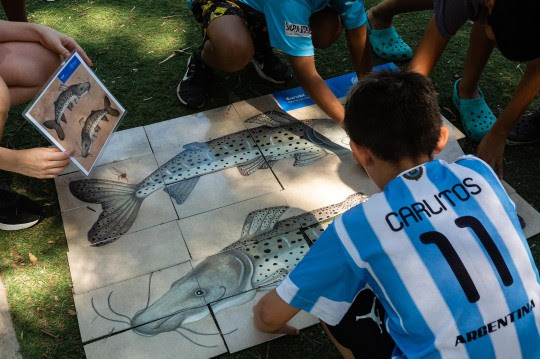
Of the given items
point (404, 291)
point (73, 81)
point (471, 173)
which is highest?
point (471, 173)

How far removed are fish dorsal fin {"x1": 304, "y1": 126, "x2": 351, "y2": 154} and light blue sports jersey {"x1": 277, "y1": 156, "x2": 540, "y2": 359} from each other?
1.28 m

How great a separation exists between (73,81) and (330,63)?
4.81ft

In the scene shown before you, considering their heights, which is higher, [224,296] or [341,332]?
[341,332]

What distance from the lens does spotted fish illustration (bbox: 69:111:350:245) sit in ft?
7.79

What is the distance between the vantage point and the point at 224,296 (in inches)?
81.4

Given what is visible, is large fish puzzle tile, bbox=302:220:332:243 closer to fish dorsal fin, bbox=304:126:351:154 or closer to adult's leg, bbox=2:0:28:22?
fish dorsal fin, bbox=304:126:351:154

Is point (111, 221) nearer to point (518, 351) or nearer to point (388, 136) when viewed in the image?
point (388, 136)

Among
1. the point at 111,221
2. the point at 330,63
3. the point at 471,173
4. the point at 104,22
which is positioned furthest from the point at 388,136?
the point at 104,22

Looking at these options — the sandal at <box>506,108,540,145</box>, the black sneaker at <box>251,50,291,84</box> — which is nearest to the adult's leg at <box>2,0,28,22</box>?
the black sneaker at <box>251,50,291,84</box>

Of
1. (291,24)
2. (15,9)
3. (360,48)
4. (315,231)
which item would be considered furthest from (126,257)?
(15,9)

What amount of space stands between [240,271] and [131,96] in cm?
127

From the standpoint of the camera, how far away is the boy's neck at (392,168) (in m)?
1.47

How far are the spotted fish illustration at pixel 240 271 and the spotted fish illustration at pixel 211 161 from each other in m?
0.32

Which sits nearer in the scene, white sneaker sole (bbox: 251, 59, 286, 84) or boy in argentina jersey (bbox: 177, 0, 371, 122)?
boy in argentina jersey (bbox: 177, 0, 371, 122)
